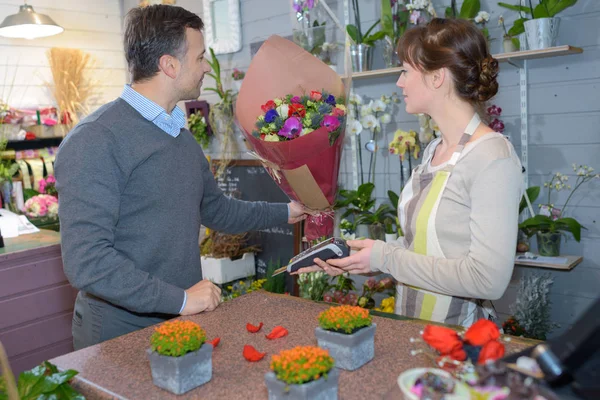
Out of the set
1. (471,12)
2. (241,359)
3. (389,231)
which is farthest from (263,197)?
(241,359)

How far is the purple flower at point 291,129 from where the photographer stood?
1.71 metres

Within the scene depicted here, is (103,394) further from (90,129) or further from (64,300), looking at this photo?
(64,300)

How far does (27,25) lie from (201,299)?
3.24 meters

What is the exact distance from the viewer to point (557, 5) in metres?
2.60

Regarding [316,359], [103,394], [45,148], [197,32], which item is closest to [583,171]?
[197,32]

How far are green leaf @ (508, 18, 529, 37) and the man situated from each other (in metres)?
1.52

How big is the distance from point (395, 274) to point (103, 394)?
2.58 feet

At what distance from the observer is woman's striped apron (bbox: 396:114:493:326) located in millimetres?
1604

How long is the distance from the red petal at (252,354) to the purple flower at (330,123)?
695 mm

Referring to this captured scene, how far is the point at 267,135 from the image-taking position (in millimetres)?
1776

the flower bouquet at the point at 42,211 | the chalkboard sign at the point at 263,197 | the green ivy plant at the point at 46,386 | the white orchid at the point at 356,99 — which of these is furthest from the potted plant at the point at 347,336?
the flower bouquet at the point at 42,211

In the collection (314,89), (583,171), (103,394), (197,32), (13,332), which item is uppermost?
(197,32)

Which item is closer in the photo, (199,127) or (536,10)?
(536,10)

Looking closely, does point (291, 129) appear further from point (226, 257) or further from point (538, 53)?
point (226, 257)
